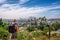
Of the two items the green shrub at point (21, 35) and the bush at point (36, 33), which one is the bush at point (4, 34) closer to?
the green shrub at point (21, 35)

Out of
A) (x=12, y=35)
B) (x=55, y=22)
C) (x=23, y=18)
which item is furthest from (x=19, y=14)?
(x=55, y=22)

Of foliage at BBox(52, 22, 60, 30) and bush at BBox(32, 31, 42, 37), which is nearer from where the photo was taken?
bush at BBox(32, 31, 42, 37)

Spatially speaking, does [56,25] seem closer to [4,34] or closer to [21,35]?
[21,35]

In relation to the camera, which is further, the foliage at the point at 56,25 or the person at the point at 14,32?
the foliage at the point at 56,25

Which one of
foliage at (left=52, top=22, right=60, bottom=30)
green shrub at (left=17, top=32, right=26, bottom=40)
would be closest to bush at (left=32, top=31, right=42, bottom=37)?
green shrub at (left=17, top=32, right=26, bottom=40)

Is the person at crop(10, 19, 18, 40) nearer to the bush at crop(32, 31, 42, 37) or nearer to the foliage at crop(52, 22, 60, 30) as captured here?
the bush at crop(32, 31, 42, 37)

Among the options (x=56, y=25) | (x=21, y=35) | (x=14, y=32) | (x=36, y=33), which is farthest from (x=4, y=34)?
(x=56, y=25)

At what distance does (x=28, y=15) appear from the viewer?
4.67 metres

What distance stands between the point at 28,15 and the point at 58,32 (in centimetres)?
87

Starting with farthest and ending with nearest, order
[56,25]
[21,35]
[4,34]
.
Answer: [56,25]
[21,35]
[4,34]

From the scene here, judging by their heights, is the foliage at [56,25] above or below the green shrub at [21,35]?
above

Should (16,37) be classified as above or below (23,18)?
below

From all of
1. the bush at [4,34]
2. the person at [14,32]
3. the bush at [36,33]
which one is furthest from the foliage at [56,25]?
the bush at [4,34]

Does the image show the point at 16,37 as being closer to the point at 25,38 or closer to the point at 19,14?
the point at 25,38
